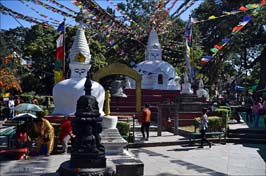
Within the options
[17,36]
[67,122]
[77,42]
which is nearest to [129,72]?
[77,42]

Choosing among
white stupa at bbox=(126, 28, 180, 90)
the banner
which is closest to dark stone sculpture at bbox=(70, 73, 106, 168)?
the banner

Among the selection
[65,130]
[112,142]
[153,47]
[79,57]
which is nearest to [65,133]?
[65,130]

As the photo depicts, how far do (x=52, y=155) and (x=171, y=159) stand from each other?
4330mm

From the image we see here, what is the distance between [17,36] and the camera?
80000mm

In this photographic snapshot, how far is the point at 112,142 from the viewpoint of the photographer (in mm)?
8898

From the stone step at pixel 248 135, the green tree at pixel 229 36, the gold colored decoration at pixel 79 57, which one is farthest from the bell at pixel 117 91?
the stone step at pixel 248 135

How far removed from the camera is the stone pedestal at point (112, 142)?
29.1ft

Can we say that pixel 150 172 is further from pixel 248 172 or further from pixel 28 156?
A: pixel 28 156

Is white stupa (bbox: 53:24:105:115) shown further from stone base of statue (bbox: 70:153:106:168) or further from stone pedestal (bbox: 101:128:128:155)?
stone base of statue (bbox: 70:153:106:168)

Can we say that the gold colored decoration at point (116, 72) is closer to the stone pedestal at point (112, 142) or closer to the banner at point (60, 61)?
the banner at point (60, 61)

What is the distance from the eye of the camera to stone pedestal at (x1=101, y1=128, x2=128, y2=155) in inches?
350

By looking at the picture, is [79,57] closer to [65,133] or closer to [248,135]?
[65,133]

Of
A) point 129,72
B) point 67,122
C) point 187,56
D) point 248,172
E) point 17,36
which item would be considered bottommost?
point 248,172

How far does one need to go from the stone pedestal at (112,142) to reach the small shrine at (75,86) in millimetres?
7010
